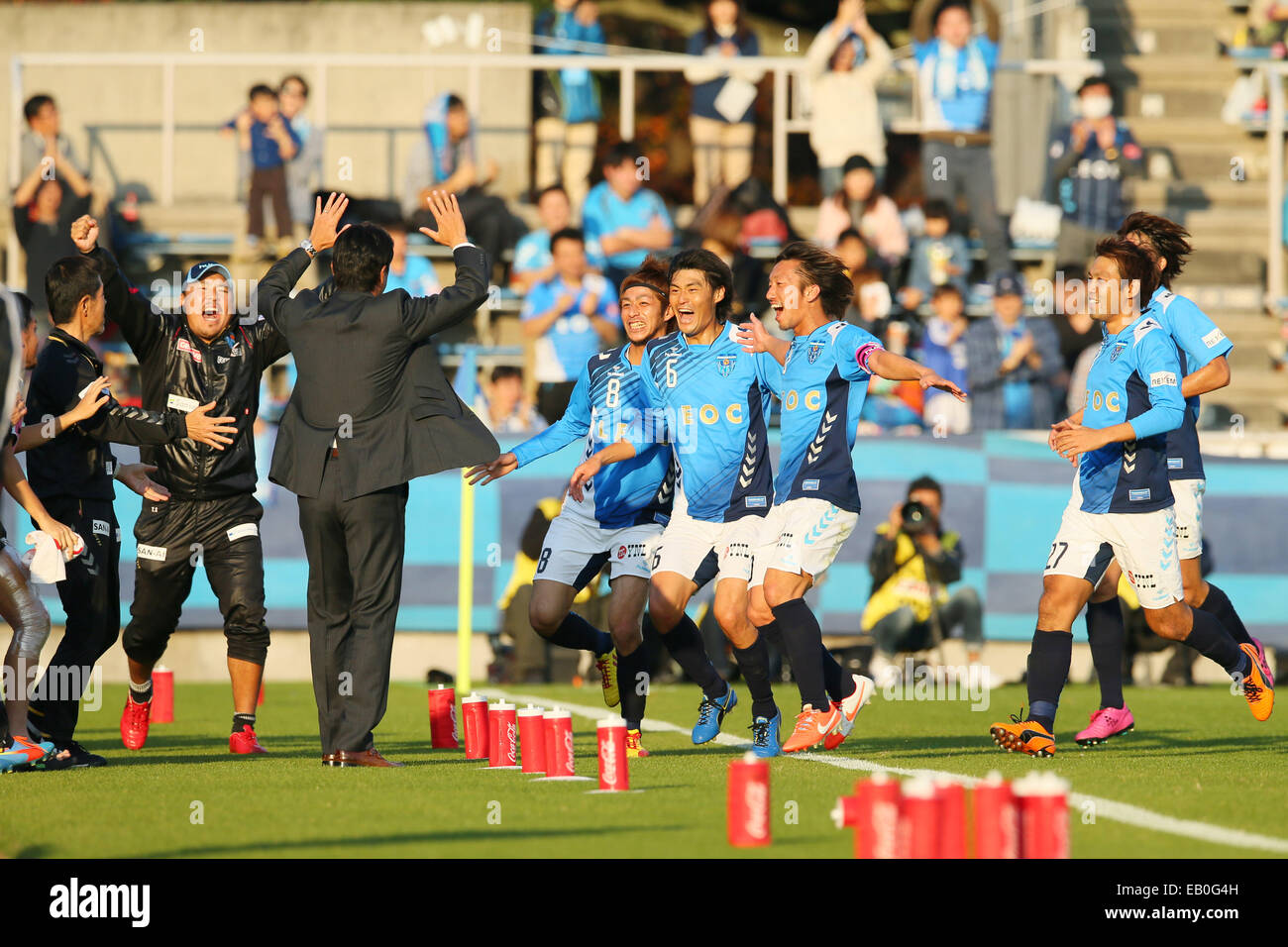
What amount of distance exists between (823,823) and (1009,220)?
1420 centimetres

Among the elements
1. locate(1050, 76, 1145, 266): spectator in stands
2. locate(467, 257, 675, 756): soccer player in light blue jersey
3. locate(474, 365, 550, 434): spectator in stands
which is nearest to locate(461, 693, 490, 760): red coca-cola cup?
locate(467, 257, 675, 756): soccer player in light blue jersey

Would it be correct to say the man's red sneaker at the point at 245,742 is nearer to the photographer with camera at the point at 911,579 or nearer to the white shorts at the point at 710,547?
the white shorts at the point at 710,547

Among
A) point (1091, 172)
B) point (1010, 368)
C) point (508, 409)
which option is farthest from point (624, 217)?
point (1091, 172)

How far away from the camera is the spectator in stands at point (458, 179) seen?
702 inches

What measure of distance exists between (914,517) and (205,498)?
6657 millimetres

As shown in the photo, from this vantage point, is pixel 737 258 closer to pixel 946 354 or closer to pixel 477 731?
pixel 946 354

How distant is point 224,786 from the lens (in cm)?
710

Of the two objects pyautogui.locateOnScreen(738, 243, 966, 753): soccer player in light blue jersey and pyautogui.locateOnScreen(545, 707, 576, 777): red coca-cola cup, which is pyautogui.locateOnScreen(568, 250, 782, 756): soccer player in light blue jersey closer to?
pyautogui.locateOnScreen(738, 243, 966, 753): soccer player in light blue jersey

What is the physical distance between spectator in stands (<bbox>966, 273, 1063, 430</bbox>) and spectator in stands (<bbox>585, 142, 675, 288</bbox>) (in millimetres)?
3301

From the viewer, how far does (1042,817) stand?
4520 mm

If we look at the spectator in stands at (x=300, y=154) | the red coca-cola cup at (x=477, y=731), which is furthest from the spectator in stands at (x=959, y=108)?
the red coca-cola cup at (x=477, y=731)

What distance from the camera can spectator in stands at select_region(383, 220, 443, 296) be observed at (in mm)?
16391
